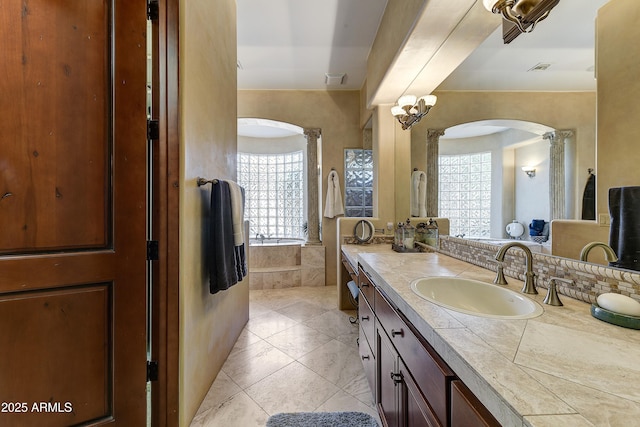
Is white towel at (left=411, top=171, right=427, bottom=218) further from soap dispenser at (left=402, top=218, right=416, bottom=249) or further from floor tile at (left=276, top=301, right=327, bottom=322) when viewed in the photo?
floor tile at (left=276, top=301, right=327, bottom=322)

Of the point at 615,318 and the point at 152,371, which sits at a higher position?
the point at 615,318

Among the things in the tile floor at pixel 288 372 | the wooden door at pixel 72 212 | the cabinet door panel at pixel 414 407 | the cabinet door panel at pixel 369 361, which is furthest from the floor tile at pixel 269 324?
the cabinet door panel at pixel 414 407

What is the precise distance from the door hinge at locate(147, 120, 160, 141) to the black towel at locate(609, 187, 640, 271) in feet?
6.38

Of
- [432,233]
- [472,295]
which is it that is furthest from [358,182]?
[472,295]

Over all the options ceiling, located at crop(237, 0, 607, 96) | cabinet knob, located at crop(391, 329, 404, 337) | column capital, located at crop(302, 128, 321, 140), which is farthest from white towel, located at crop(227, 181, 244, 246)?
column capital, located at crop(302, 128, 321, 140)

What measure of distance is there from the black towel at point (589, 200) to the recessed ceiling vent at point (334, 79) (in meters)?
3.17

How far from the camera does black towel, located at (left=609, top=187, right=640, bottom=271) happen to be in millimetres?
798

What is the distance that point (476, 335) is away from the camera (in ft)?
2.29

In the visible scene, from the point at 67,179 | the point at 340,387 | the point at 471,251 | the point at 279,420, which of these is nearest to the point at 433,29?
the point at 471,251

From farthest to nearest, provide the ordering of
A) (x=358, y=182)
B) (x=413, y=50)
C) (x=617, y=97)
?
(x=358, y=182), (x=413, y=50), (x=617, y=97)

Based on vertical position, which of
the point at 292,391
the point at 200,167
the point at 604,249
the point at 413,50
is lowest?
the point at 292,391

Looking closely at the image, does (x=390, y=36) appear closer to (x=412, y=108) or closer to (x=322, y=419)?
(x=412, y=108)

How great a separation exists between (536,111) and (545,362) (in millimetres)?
1206

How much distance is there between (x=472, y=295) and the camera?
121cm
